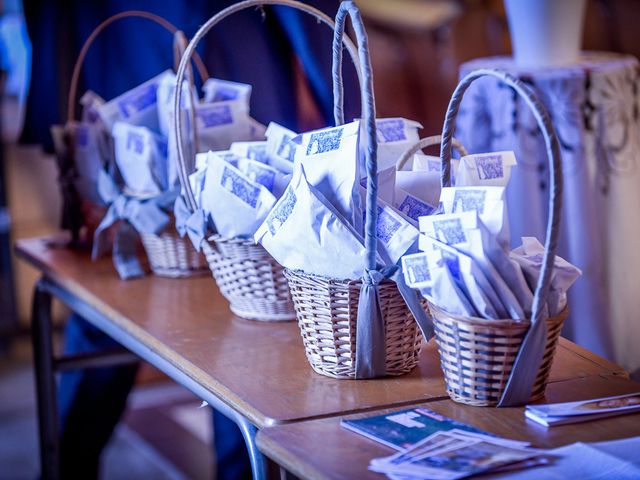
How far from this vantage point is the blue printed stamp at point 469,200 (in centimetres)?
101

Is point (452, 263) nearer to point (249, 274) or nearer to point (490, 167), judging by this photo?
point (490, 167)

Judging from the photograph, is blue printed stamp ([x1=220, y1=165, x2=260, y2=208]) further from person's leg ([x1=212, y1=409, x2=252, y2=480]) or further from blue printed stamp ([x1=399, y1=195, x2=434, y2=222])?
person's leg ([x1=212, y1=409, x2=252, y2=480])

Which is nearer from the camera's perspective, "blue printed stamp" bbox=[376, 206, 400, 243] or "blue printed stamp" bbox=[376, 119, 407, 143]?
"blue printed stamp" bbox=[376, 206, 400, 243]

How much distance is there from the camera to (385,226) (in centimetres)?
111

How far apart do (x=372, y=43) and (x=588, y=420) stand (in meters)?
3.39

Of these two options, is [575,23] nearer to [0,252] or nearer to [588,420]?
[588,420]

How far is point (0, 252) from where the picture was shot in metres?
3.73

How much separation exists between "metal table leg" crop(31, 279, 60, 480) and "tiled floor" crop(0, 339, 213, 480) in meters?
0.66

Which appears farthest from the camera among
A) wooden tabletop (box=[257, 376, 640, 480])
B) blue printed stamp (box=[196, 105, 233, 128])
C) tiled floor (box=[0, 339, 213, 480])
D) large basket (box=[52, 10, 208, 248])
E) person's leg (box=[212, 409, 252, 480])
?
tiled floor (box=[0, 339, 213, 480])

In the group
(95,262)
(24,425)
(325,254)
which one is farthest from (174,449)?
(325,254)

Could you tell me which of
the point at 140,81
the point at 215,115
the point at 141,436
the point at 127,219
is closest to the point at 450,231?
the point at 215,115

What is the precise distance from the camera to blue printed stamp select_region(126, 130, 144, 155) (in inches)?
68.6

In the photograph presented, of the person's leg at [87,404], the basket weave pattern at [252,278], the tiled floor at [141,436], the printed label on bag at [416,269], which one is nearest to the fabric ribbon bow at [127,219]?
the basket weave pattern at [252,278]

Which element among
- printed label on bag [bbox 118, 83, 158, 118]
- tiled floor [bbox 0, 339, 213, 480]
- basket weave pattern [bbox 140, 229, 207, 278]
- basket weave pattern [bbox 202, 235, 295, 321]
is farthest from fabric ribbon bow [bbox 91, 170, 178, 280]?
tiled floor [bbox 0, 339, 213, 480]
